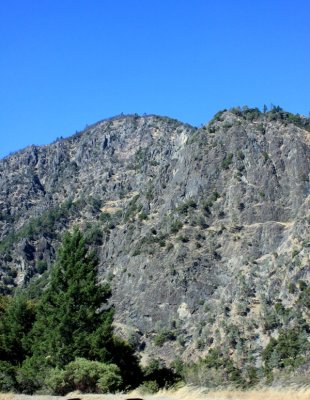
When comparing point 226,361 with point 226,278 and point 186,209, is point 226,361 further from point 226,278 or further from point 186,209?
point 186,209

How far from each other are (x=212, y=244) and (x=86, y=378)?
234 feet

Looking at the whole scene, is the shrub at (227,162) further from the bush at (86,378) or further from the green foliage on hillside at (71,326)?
the bush at (86,378)

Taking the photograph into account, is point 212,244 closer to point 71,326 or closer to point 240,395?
point 71,326

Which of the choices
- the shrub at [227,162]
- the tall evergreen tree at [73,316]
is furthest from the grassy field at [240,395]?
the shrub at [227,162]

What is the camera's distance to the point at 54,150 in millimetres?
188875

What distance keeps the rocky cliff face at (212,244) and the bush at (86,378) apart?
50522 millimetres

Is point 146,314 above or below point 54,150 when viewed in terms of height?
below

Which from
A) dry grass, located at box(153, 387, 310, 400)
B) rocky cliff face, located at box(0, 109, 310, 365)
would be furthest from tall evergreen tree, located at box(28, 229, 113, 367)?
rocky cliff face, located at box(0, 109, 310, 365)

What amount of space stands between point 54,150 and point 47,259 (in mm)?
58587

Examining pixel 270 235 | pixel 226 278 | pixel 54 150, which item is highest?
pixel 54 150

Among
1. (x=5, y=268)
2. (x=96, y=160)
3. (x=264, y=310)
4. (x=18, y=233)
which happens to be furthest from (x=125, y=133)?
(x=264, y=310)

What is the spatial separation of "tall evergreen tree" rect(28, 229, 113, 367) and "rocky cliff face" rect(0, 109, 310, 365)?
45.6 metres

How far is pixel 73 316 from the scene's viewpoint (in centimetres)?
2978

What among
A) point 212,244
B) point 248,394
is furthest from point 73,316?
point 212,244
